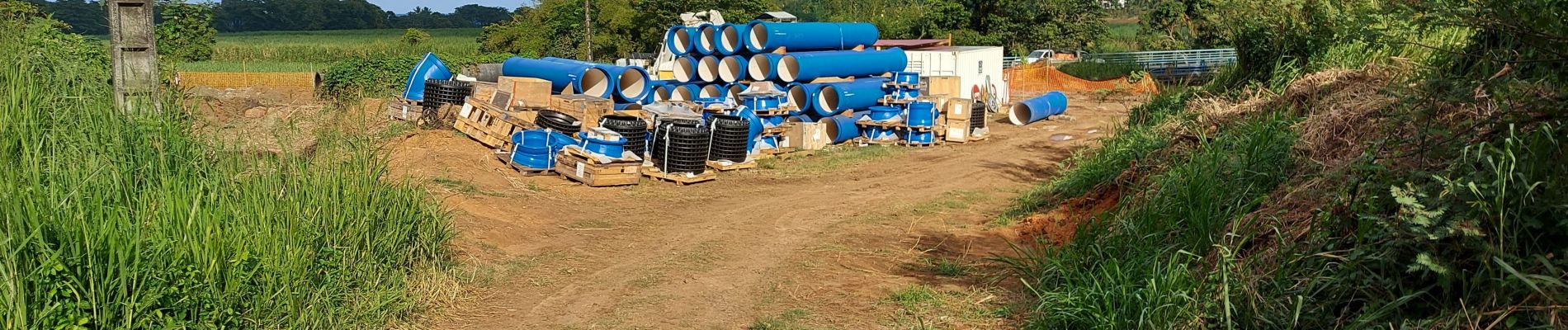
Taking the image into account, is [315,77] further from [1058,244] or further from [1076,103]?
[1058,244]

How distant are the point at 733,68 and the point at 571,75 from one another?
2757 millimetres

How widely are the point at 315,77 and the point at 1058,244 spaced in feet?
79.5

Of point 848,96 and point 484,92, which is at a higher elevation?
point 484,92

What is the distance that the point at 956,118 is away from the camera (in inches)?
720

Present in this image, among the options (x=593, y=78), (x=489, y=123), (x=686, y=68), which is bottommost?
(x=489, y=123)

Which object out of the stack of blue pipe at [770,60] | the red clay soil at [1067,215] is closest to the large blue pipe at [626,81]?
the stack of blue pipe at [770,60]

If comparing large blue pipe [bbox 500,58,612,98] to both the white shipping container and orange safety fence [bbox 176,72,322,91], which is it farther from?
orange safety fence [bbox 176,72,322,91]

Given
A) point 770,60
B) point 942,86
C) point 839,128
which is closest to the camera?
point 839,128

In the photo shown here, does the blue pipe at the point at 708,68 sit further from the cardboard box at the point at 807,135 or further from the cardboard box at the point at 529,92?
the cardboard box at the point at 529,92

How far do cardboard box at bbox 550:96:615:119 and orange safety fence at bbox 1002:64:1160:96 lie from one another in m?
17.0

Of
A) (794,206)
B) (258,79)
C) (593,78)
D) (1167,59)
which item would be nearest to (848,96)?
(593,78)

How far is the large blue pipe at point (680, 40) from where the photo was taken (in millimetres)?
18719

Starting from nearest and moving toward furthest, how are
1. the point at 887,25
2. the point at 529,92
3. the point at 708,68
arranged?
the point at 529,92
the point at 708,68
the point at 887,25

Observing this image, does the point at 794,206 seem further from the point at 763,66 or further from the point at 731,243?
the point at 763,66
